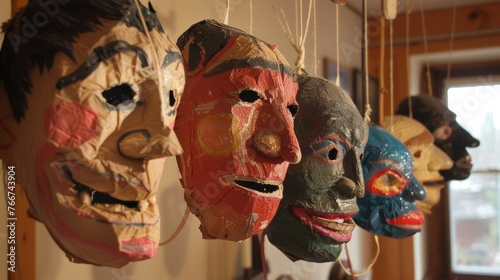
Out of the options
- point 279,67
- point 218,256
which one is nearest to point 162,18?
point 279,67

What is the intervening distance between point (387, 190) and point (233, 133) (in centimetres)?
53

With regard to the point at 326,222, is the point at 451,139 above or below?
above

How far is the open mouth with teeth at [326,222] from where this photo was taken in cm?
97

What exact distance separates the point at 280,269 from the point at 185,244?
1.68ft

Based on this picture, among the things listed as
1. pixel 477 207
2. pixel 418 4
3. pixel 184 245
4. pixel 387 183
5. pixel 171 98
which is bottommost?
pixel 477 207

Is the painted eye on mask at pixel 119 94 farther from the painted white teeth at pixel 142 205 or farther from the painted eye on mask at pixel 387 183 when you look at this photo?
the painted eye on mask at pixel 387 183

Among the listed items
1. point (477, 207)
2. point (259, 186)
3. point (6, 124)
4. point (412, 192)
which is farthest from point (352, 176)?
point (477, 207)

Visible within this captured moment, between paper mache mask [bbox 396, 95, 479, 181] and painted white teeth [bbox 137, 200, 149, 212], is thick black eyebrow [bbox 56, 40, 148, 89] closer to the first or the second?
painted white teeth [bbox 137, 200, 149, 212]

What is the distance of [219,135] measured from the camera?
789 mm

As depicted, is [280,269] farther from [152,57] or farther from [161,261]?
[152,57]

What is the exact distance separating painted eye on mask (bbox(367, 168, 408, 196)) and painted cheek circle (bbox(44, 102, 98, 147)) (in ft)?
2.37

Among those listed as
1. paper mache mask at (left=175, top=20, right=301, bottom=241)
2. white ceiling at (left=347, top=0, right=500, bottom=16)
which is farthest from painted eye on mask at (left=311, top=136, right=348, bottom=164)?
white ceiling at (left=347, top=0, right=500, bottom=16)

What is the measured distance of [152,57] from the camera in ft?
2.04

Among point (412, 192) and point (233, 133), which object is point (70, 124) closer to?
point (233, 133)
